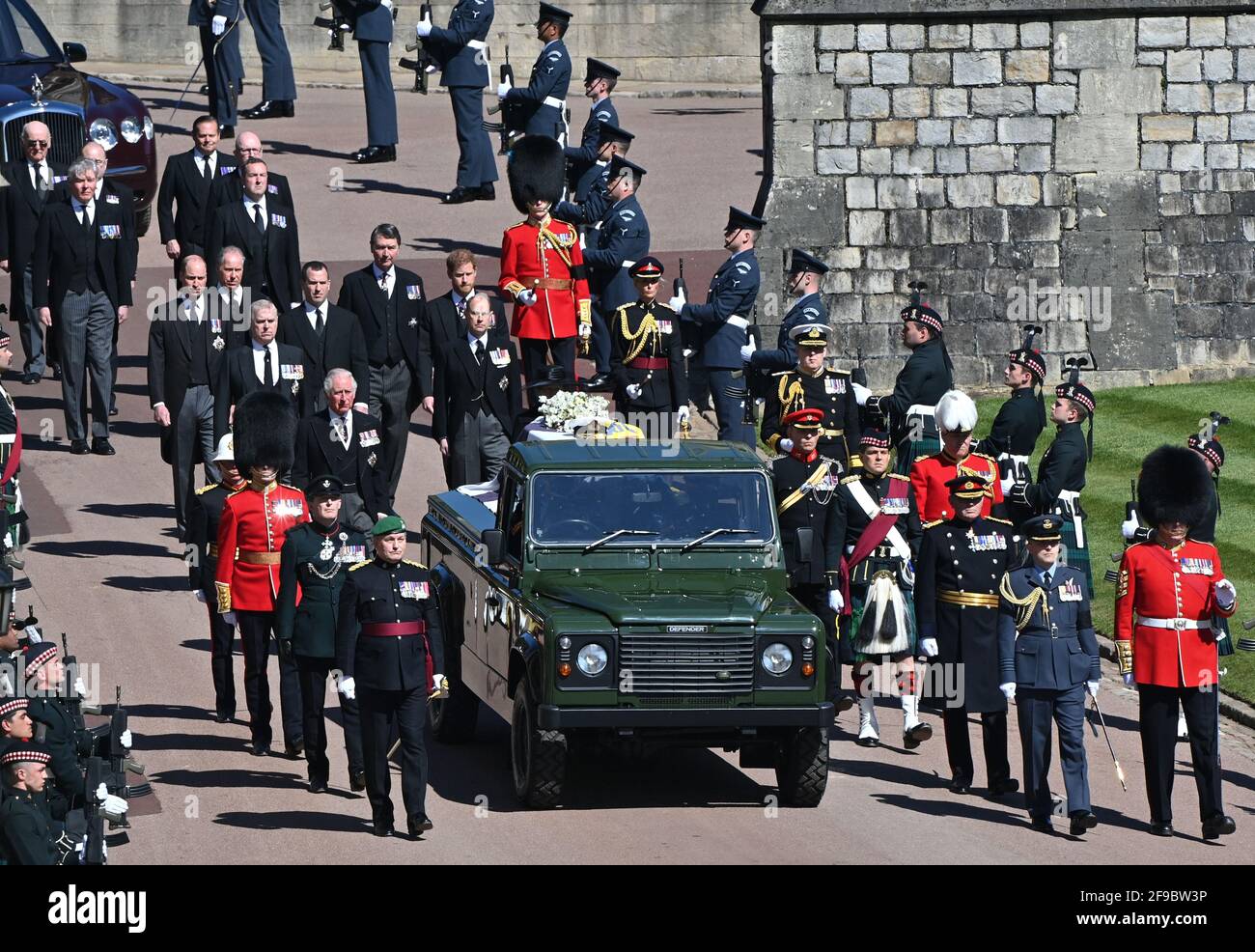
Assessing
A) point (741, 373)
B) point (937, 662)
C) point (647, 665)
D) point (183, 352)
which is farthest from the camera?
point (741, 373)

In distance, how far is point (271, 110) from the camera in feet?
108

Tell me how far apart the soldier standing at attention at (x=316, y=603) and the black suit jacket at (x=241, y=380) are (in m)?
3.66

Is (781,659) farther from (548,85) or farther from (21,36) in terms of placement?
(21,36)

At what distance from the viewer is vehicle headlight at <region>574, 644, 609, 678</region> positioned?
13062mm

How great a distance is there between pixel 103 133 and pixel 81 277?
14.1 feet

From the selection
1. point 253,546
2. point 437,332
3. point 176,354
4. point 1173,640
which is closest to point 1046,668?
point 1173,640

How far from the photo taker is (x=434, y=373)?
1864 centimetres

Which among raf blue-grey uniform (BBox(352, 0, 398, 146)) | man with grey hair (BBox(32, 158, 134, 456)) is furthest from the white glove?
raf blue-grey uniform (BBox(352, 0, 398, 146))

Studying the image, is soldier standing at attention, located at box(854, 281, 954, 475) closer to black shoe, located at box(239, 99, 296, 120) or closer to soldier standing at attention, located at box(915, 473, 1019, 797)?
soldier standing at attention, located at box(915, 473, 1019, 797)

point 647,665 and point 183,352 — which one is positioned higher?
point 183,352

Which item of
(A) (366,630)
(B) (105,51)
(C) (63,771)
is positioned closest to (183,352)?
(A) (366,630)
